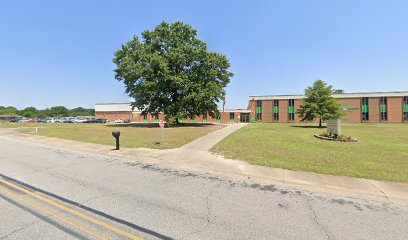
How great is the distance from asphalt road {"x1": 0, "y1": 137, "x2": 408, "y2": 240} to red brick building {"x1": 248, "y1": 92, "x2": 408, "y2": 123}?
46549mm

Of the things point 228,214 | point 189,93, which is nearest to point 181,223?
point 228,214

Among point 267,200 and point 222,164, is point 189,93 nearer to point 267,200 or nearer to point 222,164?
point 222,164

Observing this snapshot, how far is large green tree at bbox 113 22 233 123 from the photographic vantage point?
29.0 metres

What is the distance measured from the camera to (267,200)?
484 centimetres

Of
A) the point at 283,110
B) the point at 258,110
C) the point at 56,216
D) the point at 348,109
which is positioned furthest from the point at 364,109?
the point at 56,216

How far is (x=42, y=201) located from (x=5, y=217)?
0.75 metres

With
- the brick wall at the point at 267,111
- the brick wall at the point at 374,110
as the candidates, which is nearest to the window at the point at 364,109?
the brick wall at the point at 374,110

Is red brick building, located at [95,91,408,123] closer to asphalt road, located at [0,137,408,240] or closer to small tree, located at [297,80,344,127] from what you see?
small tree, located at [297,80,344,127]

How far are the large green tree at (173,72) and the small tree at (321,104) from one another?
12.2m

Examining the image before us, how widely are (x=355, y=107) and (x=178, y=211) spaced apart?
196ft

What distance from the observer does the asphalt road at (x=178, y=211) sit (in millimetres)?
3402

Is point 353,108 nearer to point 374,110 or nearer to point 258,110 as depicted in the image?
point 374,110

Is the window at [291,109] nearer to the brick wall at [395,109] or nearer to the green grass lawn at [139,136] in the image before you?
the brick wall at [395,109]

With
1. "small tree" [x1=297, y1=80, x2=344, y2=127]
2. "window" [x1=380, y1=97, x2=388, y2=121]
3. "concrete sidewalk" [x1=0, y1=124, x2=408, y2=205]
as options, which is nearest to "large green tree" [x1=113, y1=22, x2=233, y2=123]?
"small tree" [x1=297, y1=80, x2=344, y2=127]
